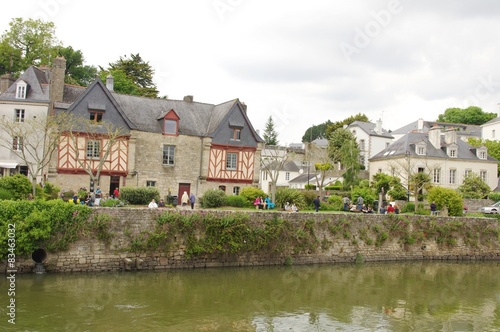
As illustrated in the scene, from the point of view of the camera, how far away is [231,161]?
35.6 m

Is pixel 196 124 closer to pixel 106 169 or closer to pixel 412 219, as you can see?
pixel 106 169

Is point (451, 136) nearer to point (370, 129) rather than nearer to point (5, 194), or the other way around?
point (370, 129)

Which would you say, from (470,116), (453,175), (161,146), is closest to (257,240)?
(161,146)

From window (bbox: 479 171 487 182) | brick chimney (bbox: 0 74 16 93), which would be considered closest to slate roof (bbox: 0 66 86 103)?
brick chimney (bbox: 0 74 16 93)

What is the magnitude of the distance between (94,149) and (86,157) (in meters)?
0.72

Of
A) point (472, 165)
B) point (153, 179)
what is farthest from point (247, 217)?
point (472, 165)

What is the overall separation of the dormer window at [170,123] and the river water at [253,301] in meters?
15.3

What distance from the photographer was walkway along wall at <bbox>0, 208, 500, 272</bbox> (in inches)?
755

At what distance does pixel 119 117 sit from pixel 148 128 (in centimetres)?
218

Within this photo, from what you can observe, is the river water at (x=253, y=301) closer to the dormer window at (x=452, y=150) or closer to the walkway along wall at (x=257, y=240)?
the walkway along wall at (x=257, y=240)

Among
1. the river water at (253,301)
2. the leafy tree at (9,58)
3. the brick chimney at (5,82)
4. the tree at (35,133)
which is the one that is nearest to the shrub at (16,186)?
the tree at (35,133)

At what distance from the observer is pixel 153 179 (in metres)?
33.2

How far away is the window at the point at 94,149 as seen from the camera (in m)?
30.9

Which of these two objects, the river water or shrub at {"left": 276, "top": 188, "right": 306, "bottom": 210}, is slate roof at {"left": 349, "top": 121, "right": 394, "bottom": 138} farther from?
the river water
